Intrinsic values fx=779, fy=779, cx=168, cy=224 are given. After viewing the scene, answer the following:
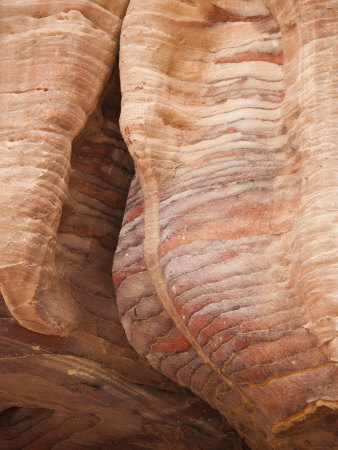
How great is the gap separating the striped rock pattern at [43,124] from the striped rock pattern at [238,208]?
5.9 inches

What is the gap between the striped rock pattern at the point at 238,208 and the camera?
2129 mm

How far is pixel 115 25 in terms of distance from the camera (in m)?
2.78

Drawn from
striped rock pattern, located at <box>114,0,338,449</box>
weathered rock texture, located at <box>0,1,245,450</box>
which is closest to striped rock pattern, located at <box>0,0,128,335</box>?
weathered rock texture, located at <box>0,1,245,450</box>

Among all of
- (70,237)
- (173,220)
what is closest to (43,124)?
(70,237)

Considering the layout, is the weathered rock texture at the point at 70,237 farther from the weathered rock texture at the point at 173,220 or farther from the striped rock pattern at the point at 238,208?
the striped rock pattern at the point at 238,208

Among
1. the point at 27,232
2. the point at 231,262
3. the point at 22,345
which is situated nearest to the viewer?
the point at 231,262

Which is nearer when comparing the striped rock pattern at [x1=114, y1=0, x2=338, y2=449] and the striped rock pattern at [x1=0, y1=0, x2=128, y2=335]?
the striped rock pattern at [x1=114, y1=0, x2=338, y2=449]

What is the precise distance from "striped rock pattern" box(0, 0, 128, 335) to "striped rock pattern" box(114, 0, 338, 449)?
5.9 inches

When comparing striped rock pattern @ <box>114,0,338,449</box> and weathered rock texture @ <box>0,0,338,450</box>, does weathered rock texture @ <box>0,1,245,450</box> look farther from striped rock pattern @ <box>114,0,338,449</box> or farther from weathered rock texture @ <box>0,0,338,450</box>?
striped rock pattern @ <box>114,0,338,449</box>

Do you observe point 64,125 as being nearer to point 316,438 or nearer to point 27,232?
point 27,232

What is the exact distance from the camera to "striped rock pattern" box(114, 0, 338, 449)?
2129 mm

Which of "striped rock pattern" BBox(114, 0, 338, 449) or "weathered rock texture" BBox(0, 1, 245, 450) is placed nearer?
"striped rock pattern" BBox(114, 0, 338, 449)

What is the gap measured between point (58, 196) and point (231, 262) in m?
0.68

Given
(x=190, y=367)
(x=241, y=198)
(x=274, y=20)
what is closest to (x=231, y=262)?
(x=241, y=198)
